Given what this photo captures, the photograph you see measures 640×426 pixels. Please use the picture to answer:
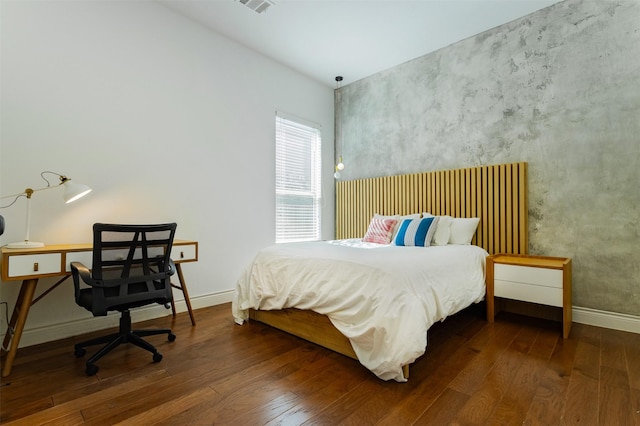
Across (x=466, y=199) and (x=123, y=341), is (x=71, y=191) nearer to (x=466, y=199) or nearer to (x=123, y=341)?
(x=123, y=341)

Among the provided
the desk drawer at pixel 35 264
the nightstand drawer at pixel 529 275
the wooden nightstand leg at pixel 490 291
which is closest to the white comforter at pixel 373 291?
the wooden nightstand leg at pixel 490 291

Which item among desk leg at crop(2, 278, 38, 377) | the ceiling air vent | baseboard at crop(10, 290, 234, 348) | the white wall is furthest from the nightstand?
desk leg at crop(2, 278, 38, 377)

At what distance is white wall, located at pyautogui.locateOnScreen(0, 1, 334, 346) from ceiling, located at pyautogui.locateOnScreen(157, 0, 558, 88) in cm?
25

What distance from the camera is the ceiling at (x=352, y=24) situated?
308cm

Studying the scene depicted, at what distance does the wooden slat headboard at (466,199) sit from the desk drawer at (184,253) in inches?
99.1

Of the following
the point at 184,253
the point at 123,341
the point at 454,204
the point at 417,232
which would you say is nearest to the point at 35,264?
the point at 123,341

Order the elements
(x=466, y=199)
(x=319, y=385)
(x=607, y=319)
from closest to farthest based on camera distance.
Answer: (x=319, y=385), (x=607, y=319), (x=466, y=199)

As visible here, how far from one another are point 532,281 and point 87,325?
386 centimetres

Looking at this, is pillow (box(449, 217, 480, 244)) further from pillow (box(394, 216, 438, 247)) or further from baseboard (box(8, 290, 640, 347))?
baseboard (box(8, 290, 640, 347))

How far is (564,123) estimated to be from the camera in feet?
9.73

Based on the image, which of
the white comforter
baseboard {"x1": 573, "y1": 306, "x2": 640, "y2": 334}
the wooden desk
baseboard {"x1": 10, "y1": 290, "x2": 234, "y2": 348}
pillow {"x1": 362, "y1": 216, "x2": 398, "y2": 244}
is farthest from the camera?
pillow {"x1": 362, "y1": 216, "x2": 398, "y2": 244}

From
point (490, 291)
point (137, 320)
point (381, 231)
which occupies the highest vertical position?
point (381, 231)

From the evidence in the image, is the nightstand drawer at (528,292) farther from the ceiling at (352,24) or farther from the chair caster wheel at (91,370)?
the chair caster wheel at (91,370)

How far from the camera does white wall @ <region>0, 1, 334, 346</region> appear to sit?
2354 mm
